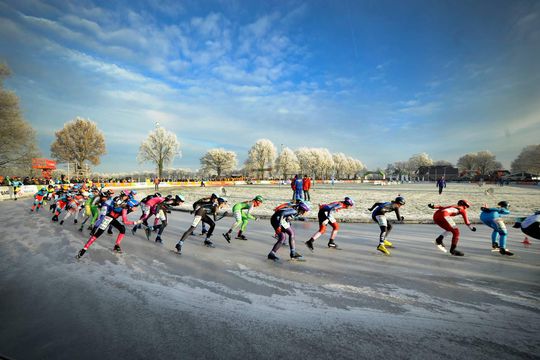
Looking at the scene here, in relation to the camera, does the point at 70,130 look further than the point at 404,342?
Yes

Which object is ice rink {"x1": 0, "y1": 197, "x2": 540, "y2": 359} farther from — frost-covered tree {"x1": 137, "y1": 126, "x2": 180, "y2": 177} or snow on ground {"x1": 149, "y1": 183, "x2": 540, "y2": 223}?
frost-covered tree {"x1": 137, "y1": 126, "x2": 180, "y2": 177}

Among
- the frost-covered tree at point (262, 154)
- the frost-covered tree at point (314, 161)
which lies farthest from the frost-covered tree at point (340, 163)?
the frost-covered tree at point (262, 154)

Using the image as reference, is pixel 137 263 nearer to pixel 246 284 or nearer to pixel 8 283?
pixel 8 283

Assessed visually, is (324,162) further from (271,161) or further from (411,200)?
(411,200)

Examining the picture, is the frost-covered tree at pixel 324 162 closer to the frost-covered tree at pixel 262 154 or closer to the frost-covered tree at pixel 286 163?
the frost-covered tree at pixel 286 163

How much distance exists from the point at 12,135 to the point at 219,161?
216 ft

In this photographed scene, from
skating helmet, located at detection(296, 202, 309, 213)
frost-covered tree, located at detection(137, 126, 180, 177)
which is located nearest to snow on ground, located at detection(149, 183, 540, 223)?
skating helmet, located at detection(296, 202, 309, 213)

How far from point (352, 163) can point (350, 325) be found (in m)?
150

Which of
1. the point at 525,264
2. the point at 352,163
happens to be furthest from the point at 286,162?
the point at 525,264

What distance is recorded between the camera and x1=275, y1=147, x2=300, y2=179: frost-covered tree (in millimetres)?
98625

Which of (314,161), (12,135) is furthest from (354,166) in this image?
(12,135)

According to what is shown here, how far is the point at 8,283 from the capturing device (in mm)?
4750

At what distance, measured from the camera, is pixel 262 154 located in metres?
91.4

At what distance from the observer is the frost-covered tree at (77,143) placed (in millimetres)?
51125
